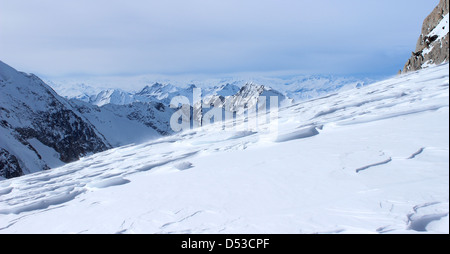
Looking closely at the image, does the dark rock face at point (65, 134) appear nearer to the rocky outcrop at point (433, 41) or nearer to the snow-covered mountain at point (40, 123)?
the snow-covered mountain at point (40, 123)

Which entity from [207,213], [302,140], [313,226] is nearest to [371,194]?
[313,226]

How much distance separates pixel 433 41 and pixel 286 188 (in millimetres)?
60552

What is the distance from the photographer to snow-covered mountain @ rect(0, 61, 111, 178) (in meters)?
115

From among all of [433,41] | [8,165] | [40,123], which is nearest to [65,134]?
[40,123]

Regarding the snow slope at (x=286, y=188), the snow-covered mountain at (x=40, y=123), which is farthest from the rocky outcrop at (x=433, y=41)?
the snow-covered mountain at (x=40, y=123)

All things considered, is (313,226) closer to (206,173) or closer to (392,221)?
(392,221)

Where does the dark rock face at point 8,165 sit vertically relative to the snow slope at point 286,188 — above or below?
below

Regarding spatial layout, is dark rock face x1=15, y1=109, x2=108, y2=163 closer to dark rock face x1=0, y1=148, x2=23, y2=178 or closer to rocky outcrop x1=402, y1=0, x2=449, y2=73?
dark rock face x1=0, y1=148, x2=23, y2=178

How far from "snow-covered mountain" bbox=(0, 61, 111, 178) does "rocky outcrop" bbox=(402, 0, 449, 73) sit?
8734 cm

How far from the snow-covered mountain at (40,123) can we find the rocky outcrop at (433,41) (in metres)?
87.3

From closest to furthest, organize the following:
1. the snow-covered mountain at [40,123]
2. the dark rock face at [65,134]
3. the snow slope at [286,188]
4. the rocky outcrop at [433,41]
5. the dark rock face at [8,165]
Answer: the snow slope at [286,188] < the rocky outcrop at [433,41] < the dark rock face at [8,165] < the snow-covered mountain at [40,123] < the dark rock face at [65,134]

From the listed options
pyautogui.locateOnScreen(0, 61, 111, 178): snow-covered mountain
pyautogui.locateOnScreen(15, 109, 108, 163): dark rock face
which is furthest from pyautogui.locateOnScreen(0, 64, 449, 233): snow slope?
pyautogui.locateOnScreen(15, 109, 108, 163): dark rock face

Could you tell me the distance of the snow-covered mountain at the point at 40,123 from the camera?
378 ft
